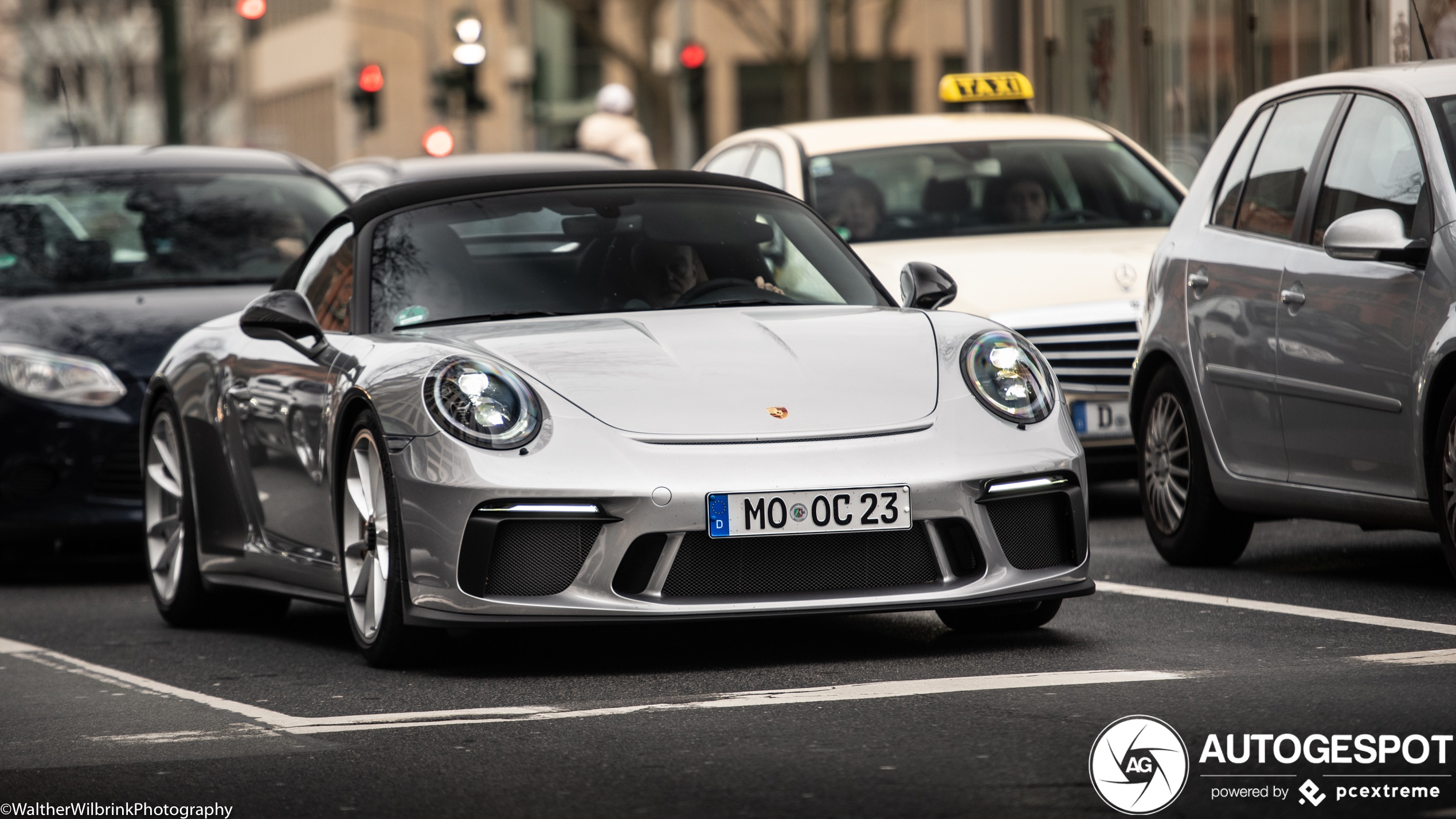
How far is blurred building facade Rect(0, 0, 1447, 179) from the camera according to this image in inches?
839

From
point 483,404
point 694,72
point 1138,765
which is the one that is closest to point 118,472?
point 483,404

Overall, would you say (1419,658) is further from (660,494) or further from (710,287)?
(710,287)

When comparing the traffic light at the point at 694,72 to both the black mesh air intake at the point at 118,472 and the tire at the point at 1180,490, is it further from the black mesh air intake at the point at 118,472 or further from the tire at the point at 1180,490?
the tire at the point at 1180,490

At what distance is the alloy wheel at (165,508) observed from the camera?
876 cm

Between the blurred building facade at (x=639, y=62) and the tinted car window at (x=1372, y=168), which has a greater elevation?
the tinted car window at (x=1372, y=168)

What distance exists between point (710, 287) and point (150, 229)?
442 centimetres

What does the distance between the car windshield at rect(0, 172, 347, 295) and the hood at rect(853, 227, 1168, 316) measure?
246 cm

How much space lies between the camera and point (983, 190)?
482 inches

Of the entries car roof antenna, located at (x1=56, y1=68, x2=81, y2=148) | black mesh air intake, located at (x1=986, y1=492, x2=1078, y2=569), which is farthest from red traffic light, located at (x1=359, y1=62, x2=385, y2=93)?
black mesh air intake, located at (x1=986, y1=492, x2=1078, y2=569)

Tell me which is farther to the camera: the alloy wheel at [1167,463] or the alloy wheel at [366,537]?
the alloy wheel at [1167,463]

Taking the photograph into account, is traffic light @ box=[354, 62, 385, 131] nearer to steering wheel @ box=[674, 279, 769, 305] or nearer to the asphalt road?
the asphalt road

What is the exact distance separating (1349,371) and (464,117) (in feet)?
106

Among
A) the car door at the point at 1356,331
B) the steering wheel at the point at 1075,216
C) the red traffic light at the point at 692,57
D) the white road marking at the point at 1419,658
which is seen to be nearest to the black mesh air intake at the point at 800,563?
the white road marking at the point at 1419,658

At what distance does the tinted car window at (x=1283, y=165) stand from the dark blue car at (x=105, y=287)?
4.13 m
